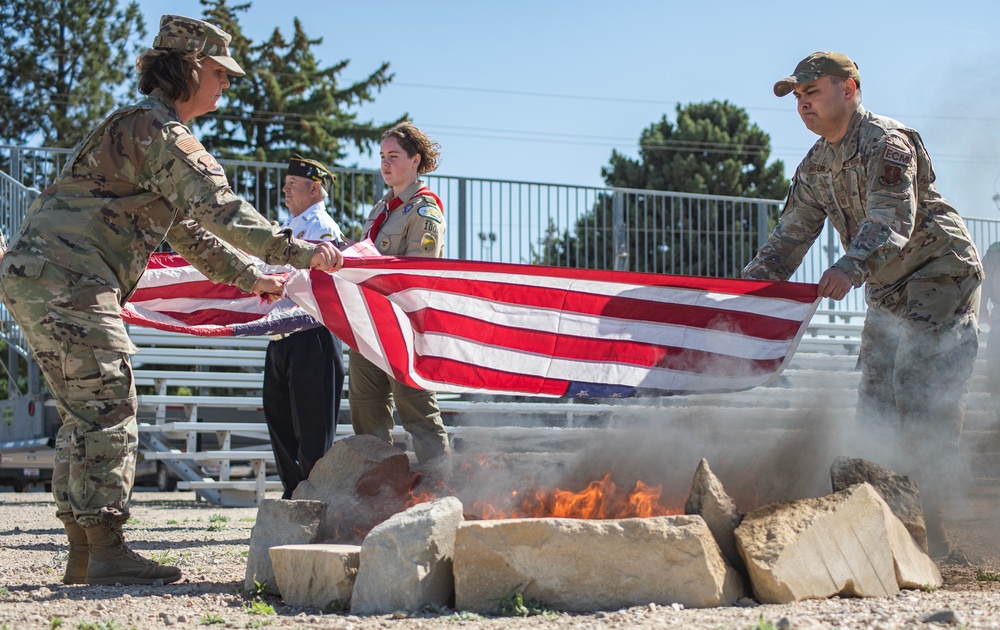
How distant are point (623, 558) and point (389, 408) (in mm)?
2494

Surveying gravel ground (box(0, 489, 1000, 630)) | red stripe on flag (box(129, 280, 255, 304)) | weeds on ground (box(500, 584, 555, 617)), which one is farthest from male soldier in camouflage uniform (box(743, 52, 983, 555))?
red stripe on flag (box(129, 280, 255, 304))

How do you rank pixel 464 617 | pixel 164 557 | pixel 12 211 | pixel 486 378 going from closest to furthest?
pixel 464 617
pixel 486 378
pixel 164 557
pixel 12 211

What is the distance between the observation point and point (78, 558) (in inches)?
176

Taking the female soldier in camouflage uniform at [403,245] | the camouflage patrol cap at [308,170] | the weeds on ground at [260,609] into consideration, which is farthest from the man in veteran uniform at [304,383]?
the weeds on ground at [260,609]

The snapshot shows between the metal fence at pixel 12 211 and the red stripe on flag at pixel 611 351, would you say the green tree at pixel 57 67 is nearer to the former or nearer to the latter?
the metal fence at pixel 12 211

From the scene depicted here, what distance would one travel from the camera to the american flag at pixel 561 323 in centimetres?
Answer: 499

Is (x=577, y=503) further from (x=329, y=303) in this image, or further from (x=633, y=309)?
(x=329, y=303)

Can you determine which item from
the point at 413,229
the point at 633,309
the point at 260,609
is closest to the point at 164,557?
the point at 260,609

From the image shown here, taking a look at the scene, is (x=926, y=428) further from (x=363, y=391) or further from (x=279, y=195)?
(x=279, y=195)

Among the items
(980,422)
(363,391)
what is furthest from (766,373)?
(980,422)

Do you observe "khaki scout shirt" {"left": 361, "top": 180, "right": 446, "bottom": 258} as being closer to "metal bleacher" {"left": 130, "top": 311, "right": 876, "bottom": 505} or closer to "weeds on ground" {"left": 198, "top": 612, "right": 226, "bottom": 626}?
"weeds on ground" {"left": 198, "top": 612, "right": 226, "bottom": 626}

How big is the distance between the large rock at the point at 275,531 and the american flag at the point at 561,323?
900 mm

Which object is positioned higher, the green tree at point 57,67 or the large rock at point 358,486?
the green tree at point 57,67

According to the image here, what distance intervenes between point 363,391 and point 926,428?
2871 mm
